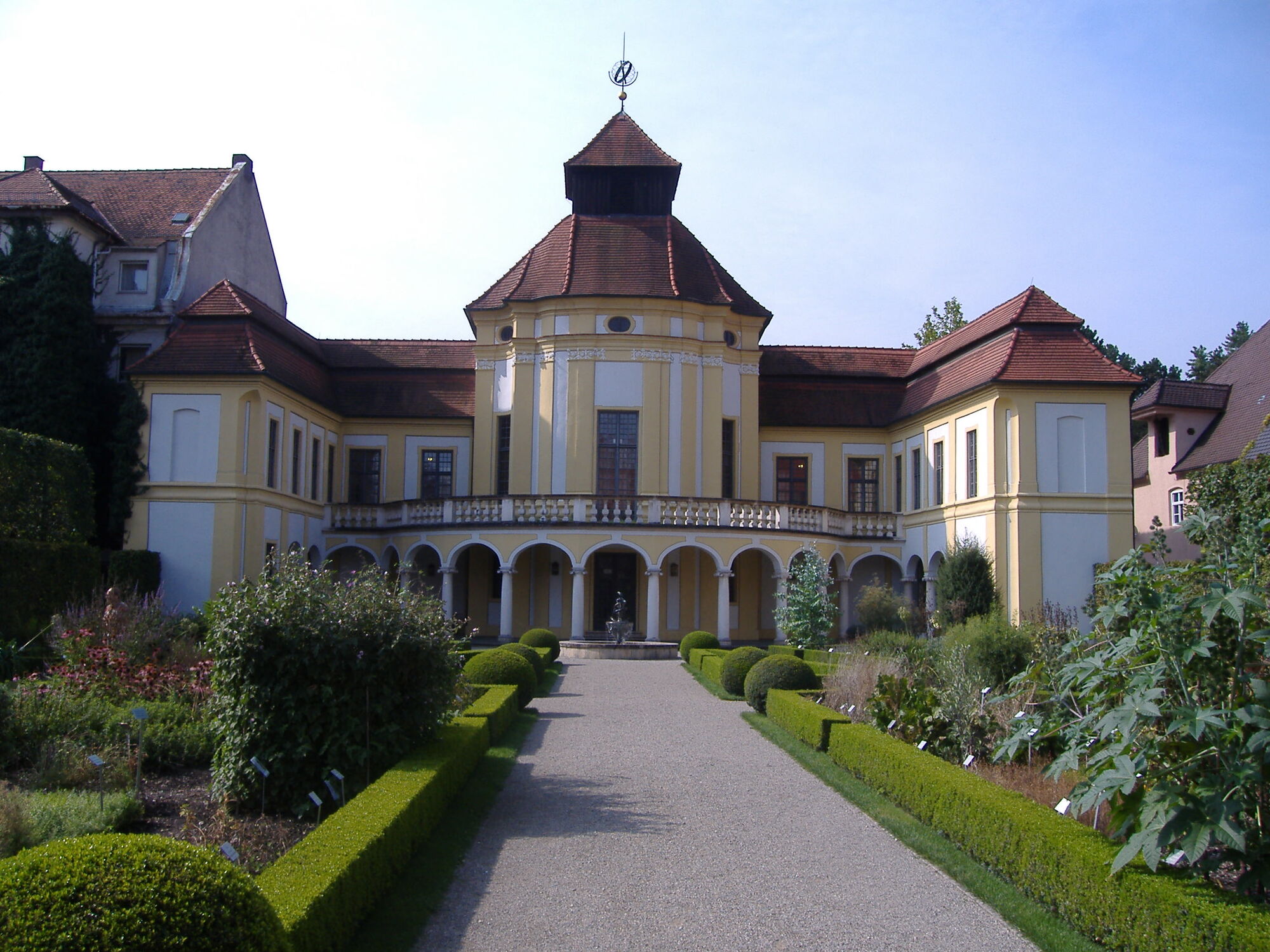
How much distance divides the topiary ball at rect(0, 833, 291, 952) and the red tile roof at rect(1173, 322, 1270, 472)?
110ft

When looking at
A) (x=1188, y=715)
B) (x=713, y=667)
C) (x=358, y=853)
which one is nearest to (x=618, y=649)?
(x=713, y=667)

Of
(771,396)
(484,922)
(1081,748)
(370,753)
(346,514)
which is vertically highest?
(771,396)

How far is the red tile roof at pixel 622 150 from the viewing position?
35.9m

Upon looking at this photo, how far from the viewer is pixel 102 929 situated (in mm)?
4703

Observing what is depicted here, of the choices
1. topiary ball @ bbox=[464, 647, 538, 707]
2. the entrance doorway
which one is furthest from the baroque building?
topiary ball @ bbox=[464, 647, 538, 707]

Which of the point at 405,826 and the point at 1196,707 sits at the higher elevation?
the point at 1196,707

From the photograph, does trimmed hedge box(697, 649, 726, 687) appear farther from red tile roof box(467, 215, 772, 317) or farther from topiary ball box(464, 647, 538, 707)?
red tile roof box(467, 215, 772, 317)

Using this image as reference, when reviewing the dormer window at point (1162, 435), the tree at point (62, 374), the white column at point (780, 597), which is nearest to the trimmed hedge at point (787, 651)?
the white column at point (780, 597)

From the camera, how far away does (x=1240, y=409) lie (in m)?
35.0

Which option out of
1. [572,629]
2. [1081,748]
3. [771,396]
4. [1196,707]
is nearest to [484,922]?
[1081,748]

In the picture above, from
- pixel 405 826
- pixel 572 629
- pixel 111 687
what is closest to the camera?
pixel 405 826

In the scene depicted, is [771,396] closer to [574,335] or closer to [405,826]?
[574,335]

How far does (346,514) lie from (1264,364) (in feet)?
97.2

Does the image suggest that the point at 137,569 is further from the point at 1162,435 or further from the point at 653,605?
the point at 1162,435
